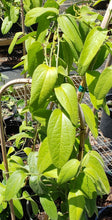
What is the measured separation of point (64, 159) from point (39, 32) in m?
0.30

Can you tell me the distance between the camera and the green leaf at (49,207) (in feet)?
2.30

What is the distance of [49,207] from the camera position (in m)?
0.73

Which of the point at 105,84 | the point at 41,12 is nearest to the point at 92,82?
the point at 105,84

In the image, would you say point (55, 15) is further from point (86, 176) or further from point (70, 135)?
point (86, 176)

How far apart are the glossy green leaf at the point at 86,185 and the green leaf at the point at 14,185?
0.62 ft

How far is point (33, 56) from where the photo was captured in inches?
21.9

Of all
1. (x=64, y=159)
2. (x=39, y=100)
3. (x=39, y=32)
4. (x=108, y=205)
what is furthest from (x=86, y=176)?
(x=108, y=205)

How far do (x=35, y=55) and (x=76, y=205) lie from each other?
371mm

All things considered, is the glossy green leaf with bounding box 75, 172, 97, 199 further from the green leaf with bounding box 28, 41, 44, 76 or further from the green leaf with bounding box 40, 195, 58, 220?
the green leaf with bounding box 28, 41, 44, 76

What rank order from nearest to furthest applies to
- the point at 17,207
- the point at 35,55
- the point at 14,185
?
the point at 35,55 → the point at 14,185 → the point at 17,207

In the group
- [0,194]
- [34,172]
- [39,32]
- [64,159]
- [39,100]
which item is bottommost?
[0,194]

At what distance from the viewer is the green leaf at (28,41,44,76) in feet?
1.80

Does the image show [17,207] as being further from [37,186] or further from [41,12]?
[41,12]

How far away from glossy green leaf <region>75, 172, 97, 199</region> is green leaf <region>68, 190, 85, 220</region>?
0.01m
